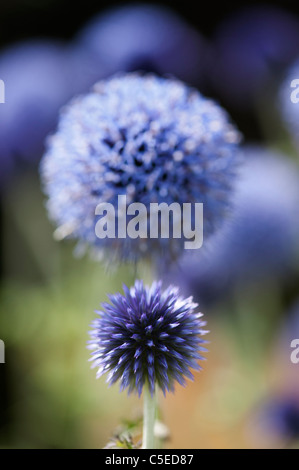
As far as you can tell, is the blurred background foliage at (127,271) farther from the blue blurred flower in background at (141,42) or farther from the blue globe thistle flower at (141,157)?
the blue globe thistle flower at (141,157)

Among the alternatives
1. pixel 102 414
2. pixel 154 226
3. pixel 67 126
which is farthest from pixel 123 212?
pixel 102 414

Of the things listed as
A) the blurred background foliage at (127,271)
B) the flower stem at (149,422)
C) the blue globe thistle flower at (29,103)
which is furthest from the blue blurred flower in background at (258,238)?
the flower stem at (149,422)

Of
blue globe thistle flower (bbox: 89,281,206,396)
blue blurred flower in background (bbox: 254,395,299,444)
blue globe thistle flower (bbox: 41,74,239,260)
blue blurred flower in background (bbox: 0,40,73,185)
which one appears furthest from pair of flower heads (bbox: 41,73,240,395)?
blue blurred flower in background (bbox: 254,395,299,444)

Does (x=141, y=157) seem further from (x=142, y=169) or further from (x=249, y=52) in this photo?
(x=249, y=52)

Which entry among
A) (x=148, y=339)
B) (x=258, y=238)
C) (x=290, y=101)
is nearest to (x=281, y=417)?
(x=258, y=238)
